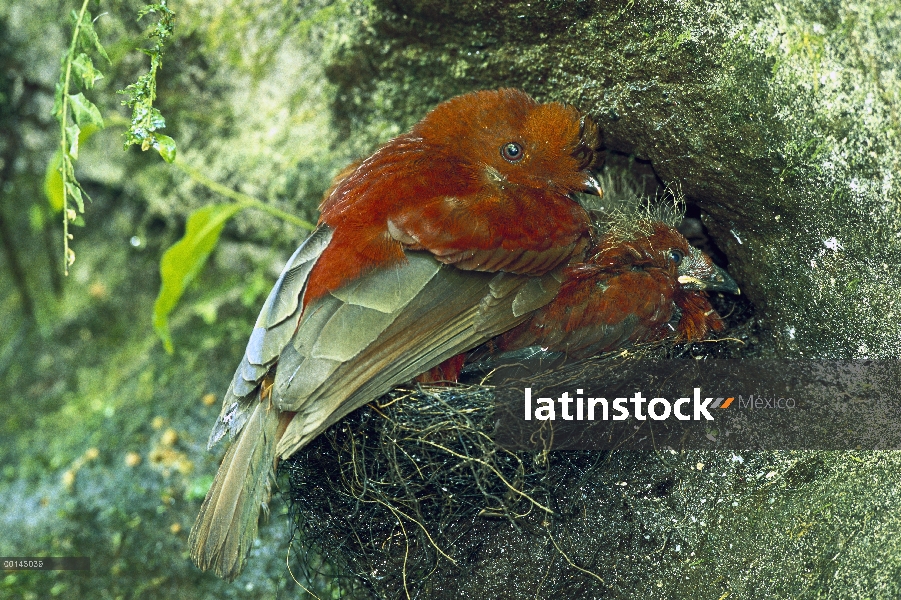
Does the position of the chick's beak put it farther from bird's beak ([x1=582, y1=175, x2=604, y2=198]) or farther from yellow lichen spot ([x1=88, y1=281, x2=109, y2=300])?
yellow lichen spot ([x1=88, y1=281, x2=109, y2=300])

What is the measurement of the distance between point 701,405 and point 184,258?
6.81 feet

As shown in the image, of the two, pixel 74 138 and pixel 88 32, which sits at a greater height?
pixel 88 32

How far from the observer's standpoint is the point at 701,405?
2807mm

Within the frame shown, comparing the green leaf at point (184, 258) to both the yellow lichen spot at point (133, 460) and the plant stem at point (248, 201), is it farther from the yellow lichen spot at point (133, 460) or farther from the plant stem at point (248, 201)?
the yellow lichen spot at point (133, 460)

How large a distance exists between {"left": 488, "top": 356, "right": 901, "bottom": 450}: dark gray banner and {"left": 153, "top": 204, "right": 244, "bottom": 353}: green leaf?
142cm

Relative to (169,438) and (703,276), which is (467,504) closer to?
(703,276)

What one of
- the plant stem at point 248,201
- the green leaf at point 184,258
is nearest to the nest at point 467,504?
the green leaf at point 184,258

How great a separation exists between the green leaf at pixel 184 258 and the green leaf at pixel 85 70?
36.2 inches

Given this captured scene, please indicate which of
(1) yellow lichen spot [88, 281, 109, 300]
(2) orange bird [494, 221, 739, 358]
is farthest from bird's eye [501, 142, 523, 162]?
(1) yellow lichen spot [88, 281, 109, 300]

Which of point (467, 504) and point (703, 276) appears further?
point (703, 276)

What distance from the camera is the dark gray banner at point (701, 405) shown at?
262 centimetres

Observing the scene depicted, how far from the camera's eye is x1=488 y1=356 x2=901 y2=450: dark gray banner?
2.62m

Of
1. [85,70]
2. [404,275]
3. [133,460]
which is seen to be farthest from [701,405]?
[133,460]

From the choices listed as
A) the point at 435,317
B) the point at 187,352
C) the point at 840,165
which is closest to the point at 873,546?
the point at 840,165
